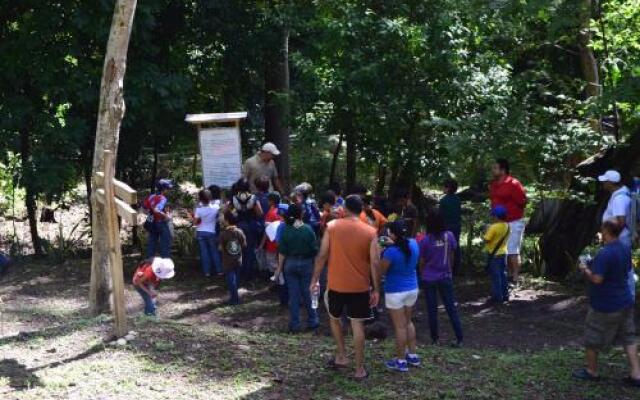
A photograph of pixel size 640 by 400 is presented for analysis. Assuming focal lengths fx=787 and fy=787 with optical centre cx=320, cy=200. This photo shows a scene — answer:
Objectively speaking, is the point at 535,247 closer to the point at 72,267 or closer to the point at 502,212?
the point at 502,212

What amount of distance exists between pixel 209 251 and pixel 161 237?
796mm

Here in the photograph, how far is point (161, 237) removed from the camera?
12602mm

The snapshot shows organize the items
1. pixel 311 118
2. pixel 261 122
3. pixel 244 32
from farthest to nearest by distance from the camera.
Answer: pixel 261 122 → pixel 244 32 → pixel 311 118

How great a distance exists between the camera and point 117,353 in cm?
778

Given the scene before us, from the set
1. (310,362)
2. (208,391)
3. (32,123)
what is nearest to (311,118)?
(32,123)

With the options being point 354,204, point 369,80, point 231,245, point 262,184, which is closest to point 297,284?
point 231,245

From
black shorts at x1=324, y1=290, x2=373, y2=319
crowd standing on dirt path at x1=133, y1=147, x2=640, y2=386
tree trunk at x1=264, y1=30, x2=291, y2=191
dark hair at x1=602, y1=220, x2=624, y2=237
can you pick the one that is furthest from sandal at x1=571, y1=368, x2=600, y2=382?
tree trunk at x1=264, y1=30, x2=291, y2=191

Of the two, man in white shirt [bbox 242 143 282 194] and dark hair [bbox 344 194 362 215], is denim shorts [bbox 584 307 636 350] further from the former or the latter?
man in white shirt [bbox 242 143 282 194]

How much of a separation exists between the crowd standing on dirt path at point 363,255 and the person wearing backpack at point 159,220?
17 millimetres

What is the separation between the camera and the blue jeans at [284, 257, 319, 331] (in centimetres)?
956

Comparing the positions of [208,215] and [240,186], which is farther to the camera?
[208,215]

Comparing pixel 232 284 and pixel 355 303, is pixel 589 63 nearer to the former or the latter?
pixel 232 284

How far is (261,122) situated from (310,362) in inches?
450

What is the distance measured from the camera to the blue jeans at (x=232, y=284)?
432 inches
